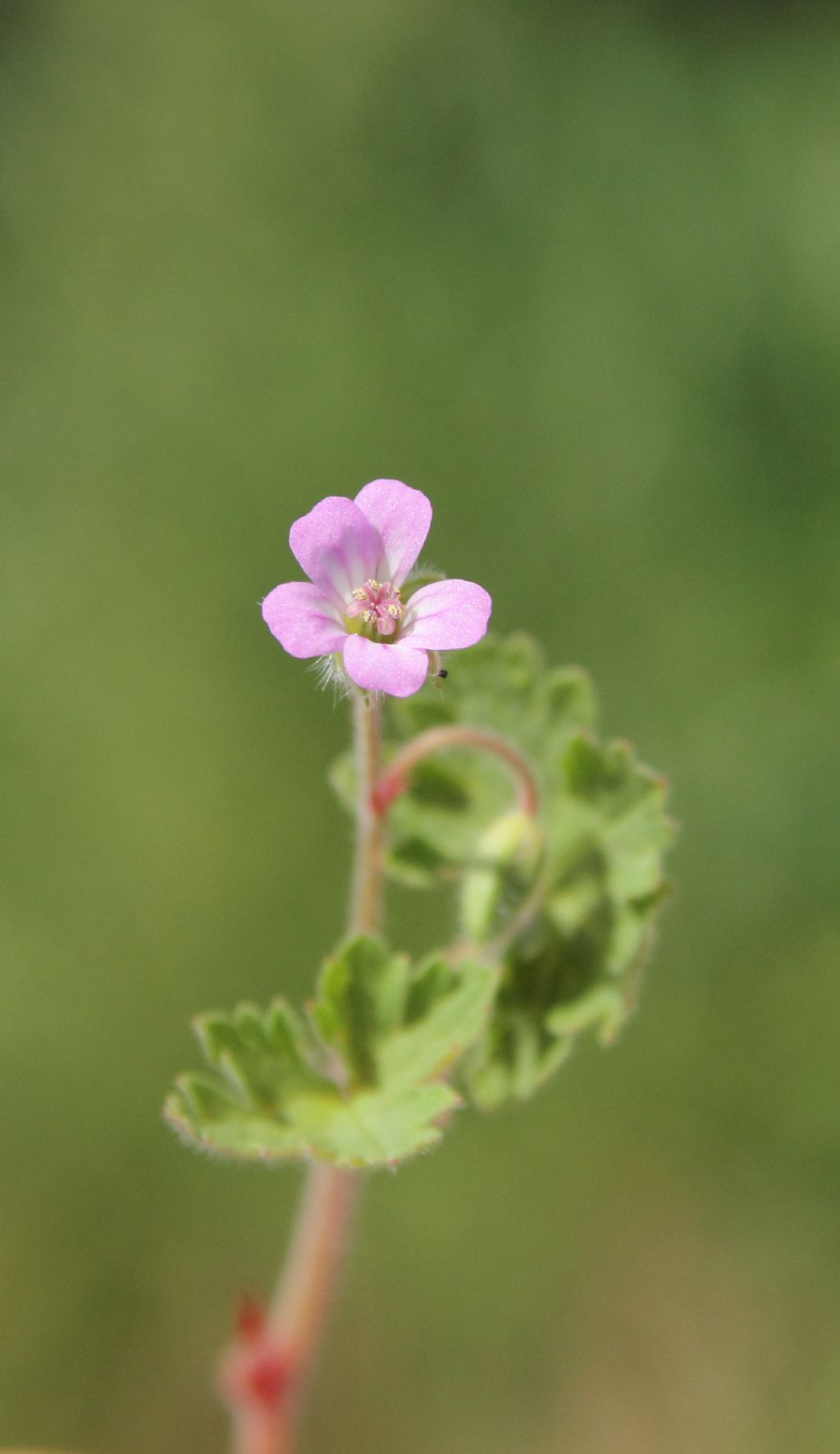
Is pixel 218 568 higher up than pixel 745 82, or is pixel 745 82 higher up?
pixel 745 82

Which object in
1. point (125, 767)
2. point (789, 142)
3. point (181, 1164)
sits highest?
point (789, 142)

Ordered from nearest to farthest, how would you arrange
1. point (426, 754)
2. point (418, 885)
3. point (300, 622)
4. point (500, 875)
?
point (300, 622)
point (426, 754)
point (500, 875)
point (418, 885)

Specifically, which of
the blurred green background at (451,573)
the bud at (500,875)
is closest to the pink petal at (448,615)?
the bud at (500,875)

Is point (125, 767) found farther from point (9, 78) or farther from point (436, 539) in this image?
point (9, 78)

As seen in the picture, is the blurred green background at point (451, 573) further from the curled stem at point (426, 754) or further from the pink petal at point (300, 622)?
the pink petal at point (300, 622)

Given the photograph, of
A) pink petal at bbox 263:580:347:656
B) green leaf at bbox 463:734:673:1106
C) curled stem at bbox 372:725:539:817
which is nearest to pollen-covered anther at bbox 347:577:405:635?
pink petal at bbox 263:580:347:656

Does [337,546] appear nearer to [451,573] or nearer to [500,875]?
[500,875]

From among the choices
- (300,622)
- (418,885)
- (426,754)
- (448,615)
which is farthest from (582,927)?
(300,622)

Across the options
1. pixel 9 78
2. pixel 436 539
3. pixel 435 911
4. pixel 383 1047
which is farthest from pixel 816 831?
pixel 9 78
